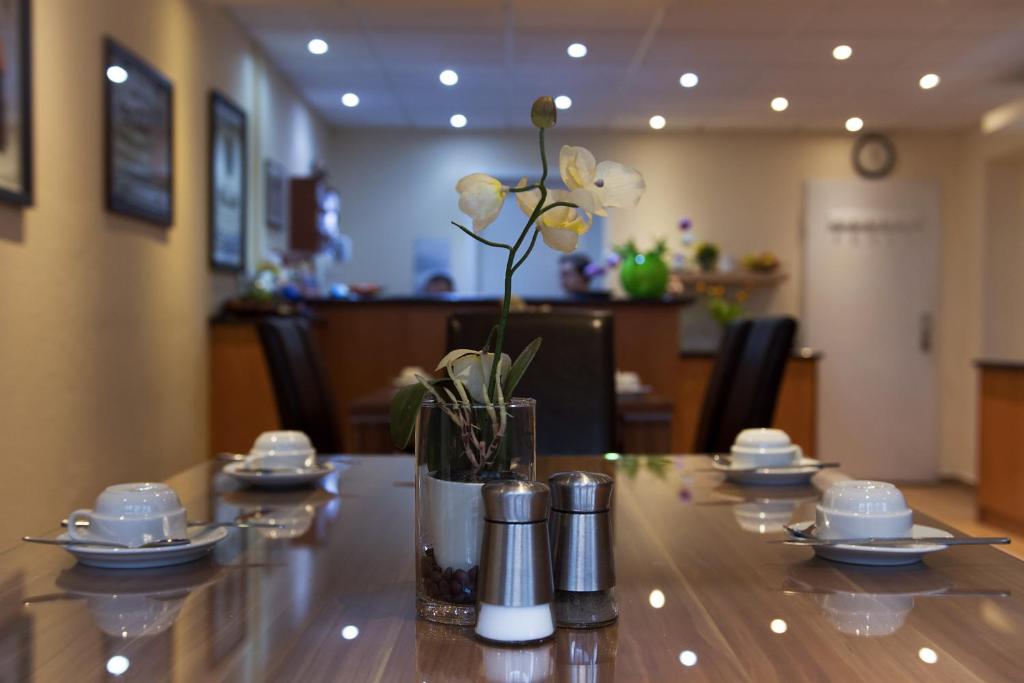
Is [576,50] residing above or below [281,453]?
above

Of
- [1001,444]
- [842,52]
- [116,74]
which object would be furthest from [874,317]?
[116,74]

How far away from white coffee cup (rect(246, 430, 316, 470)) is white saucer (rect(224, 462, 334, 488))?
2 centimetres

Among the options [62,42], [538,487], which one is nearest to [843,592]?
[538,487]

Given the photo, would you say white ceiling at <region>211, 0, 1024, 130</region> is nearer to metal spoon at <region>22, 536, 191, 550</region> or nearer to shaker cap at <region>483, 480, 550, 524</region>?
metal spoon at <region>22, 536, 191, 550</region>

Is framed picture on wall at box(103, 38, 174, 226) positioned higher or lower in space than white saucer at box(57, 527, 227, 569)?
higher

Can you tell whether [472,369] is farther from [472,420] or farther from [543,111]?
[543,111]

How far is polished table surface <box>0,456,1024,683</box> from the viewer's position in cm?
72

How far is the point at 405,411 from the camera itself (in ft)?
2.90

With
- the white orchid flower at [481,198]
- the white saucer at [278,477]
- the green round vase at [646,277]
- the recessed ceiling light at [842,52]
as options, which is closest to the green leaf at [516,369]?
the white orchid flower at [481,198]

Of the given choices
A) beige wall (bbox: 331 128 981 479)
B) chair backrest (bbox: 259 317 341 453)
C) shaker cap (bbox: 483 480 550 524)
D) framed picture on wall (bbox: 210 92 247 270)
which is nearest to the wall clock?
beige wall (bbox: 331 128 981 479)

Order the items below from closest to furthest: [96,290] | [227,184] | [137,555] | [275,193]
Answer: [137,555]
[96,290]
[227,184]
[275,193]

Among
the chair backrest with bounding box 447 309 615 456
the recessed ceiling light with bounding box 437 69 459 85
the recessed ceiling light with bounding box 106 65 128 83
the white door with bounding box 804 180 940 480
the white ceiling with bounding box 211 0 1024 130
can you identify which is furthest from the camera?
the white door with bounding box 804 180 940 480

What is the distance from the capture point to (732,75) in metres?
5.83

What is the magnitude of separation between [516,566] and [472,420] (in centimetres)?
13
